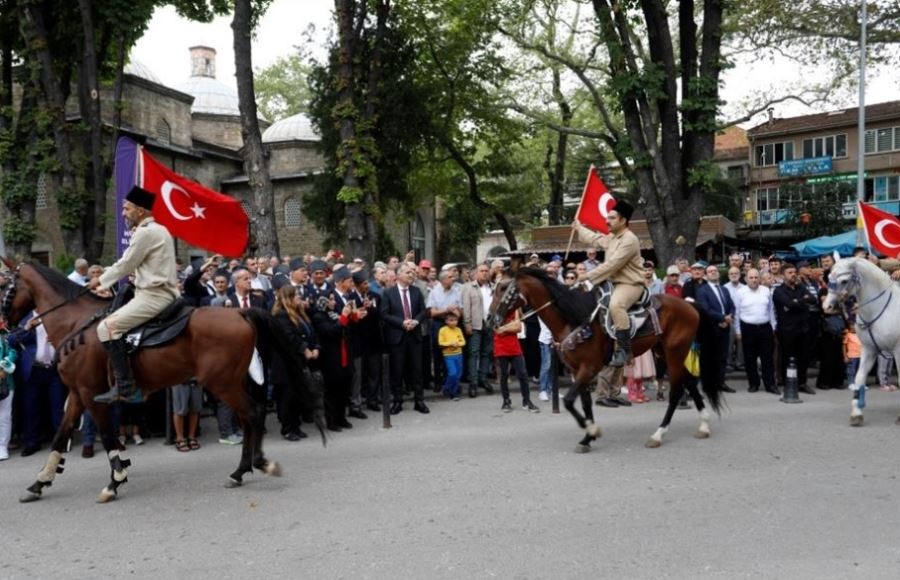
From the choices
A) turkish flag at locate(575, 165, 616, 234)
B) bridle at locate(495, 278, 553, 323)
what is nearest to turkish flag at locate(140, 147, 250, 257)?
bridle at locate(495, 278, 553, 323)

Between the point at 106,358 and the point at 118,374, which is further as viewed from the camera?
the point at 106,358

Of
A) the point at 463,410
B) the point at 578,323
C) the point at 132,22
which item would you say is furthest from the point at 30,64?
the point at 578,323

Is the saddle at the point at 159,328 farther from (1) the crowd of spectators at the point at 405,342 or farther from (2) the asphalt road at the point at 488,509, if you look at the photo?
(2) the asphalt road at the point at 488,509

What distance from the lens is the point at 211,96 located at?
169 ft

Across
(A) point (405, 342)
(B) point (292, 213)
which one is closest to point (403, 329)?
(A) point (405, 342)

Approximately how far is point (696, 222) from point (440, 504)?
46.5 feet

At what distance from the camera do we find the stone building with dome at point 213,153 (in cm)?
3388

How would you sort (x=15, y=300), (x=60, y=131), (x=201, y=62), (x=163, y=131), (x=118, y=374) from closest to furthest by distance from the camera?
(x=118, y=374) → (x=15, y=300) → (x=60, y=131) → (x=163, y=131) → (x=201, y=62)

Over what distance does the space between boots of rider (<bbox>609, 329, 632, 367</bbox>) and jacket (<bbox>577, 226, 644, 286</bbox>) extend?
25.6 inches

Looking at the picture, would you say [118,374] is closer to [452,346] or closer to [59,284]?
[59,284]

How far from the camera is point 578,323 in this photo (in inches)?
356

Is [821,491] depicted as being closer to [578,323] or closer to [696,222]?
[578,323]

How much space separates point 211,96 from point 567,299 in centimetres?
4836

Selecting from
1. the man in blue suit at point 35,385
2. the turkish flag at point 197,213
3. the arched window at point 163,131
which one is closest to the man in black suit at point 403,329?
the turkish flag at point 197,213
